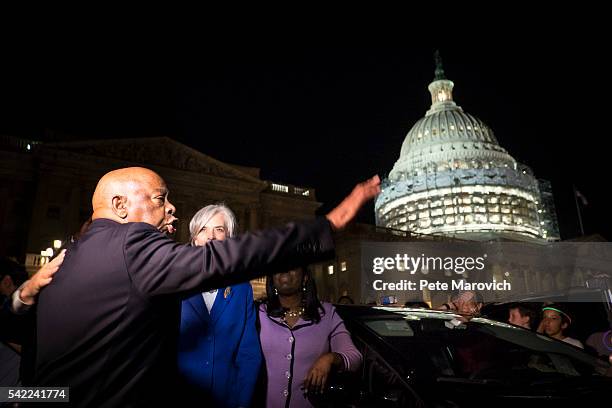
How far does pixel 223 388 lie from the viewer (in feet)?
8.47

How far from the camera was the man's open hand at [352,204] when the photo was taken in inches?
71.7

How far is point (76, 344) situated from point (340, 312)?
2379 mm

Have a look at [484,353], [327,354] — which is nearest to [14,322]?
[327,354]

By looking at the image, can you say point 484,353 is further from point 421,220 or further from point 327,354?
point 421,220

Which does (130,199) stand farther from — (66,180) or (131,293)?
(66,180)

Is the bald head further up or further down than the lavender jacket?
further up

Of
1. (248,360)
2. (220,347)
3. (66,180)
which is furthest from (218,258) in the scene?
(66,180)

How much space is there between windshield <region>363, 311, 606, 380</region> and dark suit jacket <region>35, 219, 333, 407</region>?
1.81 metres

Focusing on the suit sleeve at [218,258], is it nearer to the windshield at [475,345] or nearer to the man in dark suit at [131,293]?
the man in dark suit at [131,293]

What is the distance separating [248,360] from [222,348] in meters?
0.21

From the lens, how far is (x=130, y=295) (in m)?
1.71

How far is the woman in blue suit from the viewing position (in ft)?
8.30

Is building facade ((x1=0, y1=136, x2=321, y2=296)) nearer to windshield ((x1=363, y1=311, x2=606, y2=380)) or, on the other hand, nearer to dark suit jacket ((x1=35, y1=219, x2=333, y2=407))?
windshield ((x1=363, y1=311, x2=606, y2=380))

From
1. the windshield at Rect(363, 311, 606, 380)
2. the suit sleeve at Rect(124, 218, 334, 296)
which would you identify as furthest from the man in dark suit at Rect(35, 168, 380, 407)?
the windshield at Rect(363, 311, 606, 380)
